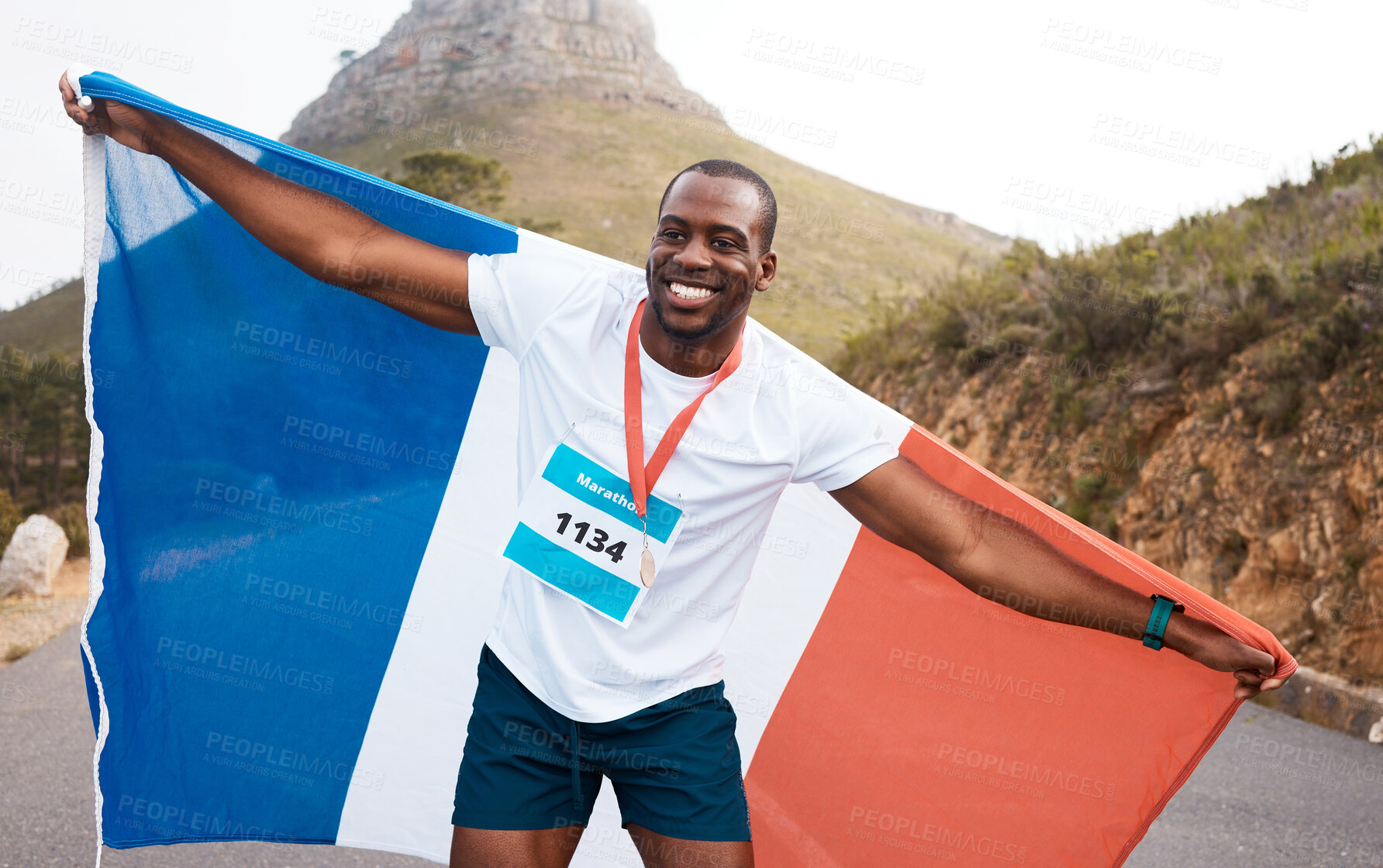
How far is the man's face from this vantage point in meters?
2.45

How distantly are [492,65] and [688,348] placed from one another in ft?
441

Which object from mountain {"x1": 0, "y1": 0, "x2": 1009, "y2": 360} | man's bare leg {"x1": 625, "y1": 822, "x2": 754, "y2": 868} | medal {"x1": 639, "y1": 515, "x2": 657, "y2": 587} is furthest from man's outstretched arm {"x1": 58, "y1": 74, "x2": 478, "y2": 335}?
mountain {"x1": 0, "y1": 0, "x2": 1009, "y2": 360}

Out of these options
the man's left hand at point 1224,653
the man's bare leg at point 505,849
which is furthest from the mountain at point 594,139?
the man's bare leg at point 505,849

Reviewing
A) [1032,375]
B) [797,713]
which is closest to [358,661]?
[797,713]

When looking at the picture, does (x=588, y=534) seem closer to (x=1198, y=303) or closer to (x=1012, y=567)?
(x=1012, y=567)

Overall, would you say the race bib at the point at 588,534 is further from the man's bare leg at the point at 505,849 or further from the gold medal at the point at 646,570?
the man's bare leg at the point at 505,849

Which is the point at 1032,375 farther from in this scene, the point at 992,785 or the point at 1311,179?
the point at 992,785

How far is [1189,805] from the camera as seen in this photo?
546cm

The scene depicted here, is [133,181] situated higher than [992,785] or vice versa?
[133,181]

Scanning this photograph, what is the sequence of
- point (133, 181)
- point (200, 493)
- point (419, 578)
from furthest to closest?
1. point (419, 578)
2. point (200, 493)
3. point (133, 181)

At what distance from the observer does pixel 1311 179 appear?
13.6 meters

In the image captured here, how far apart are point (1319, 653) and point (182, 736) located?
24.5ft

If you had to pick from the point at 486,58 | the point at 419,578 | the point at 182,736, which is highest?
the point at 486,58

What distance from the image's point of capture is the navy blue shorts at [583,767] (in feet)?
7.88
